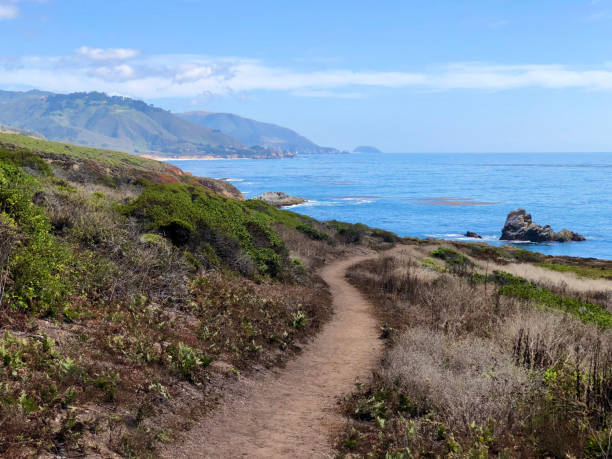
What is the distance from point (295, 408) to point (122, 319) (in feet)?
12.8

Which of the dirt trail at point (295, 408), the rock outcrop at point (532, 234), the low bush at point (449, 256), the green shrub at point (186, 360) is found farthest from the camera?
the rock outcrop at point (532, 234)

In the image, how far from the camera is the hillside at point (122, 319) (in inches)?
232

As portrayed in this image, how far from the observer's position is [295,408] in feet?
28.5

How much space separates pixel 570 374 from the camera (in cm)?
784

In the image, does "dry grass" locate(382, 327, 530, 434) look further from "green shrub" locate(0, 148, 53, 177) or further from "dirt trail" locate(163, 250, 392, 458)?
"green shrub" locate(0, 148, 53, 177)

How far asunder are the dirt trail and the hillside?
356 millimetres

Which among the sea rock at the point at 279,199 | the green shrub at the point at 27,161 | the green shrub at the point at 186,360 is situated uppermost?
the green shrub at the point at 27,161

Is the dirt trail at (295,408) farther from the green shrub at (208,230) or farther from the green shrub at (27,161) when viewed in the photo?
the green shrub at (27,161)

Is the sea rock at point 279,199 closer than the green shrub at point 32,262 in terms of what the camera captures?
No

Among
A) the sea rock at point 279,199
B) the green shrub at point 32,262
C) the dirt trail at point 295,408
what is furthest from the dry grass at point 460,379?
the sea rock at point 279,199

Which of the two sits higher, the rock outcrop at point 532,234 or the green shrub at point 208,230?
the green shrub at point 208,230

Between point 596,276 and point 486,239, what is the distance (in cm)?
3086

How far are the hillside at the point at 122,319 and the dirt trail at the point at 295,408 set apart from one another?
0.36 meters

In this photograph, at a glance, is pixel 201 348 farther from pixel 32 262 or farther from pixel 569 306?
pixel 569 306
